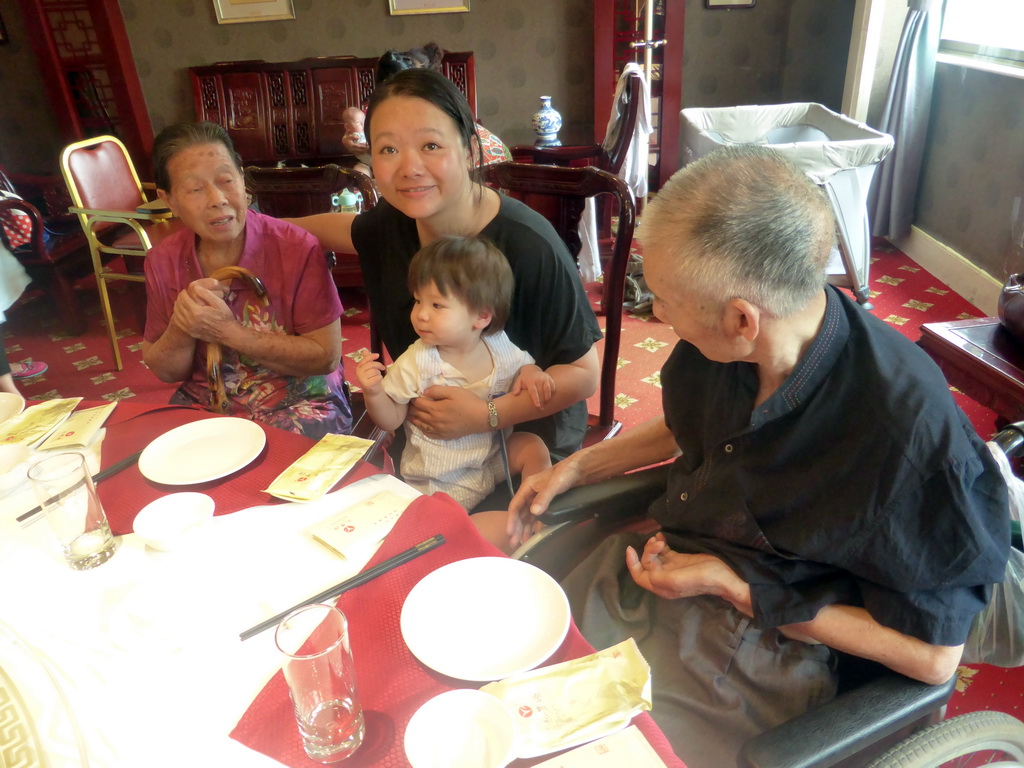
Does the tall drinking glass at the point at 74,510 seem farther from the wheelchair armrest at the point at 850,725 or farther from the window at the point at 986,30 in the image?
the window at the point at 986,30

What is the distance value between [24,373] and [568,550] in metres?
3.56

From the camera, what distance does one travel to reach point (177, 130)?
1.66 metres

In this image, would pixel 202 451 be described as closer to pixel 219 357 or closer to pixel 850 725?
pixel 219 357

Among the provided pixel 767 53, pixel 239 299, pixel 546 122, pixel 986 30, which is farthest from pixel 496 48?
pixel 239 299

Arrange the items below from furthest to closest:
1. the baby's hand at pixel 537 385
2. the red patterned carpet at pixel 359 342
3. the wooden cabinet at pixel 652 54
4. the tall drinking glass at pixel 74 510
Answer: the wooden cabinet at pixel 652 54 < the red patterned carpet at pixel 359 342 < the baby's hand at pixel 537 385 < the tall drinking glass at pixel 74 510

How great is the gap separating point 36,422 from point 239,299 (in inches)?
21.6

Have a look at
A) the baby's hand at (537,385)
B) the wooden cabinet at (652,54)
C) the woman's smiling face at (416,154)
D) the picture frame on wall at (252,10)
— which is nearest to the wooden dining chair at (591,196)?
the woman's smiling face at (416,154)

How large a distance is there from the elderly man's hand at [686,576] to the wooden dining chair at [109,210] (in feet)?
9.76

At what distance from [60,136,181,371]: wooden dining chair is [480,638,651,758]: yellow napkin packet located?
3.15m

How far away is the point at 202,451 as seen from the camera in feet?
4.19

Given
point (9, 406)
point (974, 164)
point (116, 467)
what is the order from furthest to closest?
1. point (974, 164)
2. point (9, 406)
3. point (116, 467)

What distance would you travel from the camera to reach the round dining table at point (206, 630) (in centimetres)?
75

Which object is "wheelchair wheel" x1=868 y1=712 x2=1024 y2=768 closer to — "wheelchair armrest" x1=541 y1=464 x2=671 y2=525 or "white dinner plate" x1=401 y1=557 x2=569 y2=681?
"white dinner plate" x1=401 y1=557 x2=569 y2=681

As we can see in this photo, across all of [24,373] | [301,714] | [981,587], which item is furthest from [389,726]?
[24,373]
